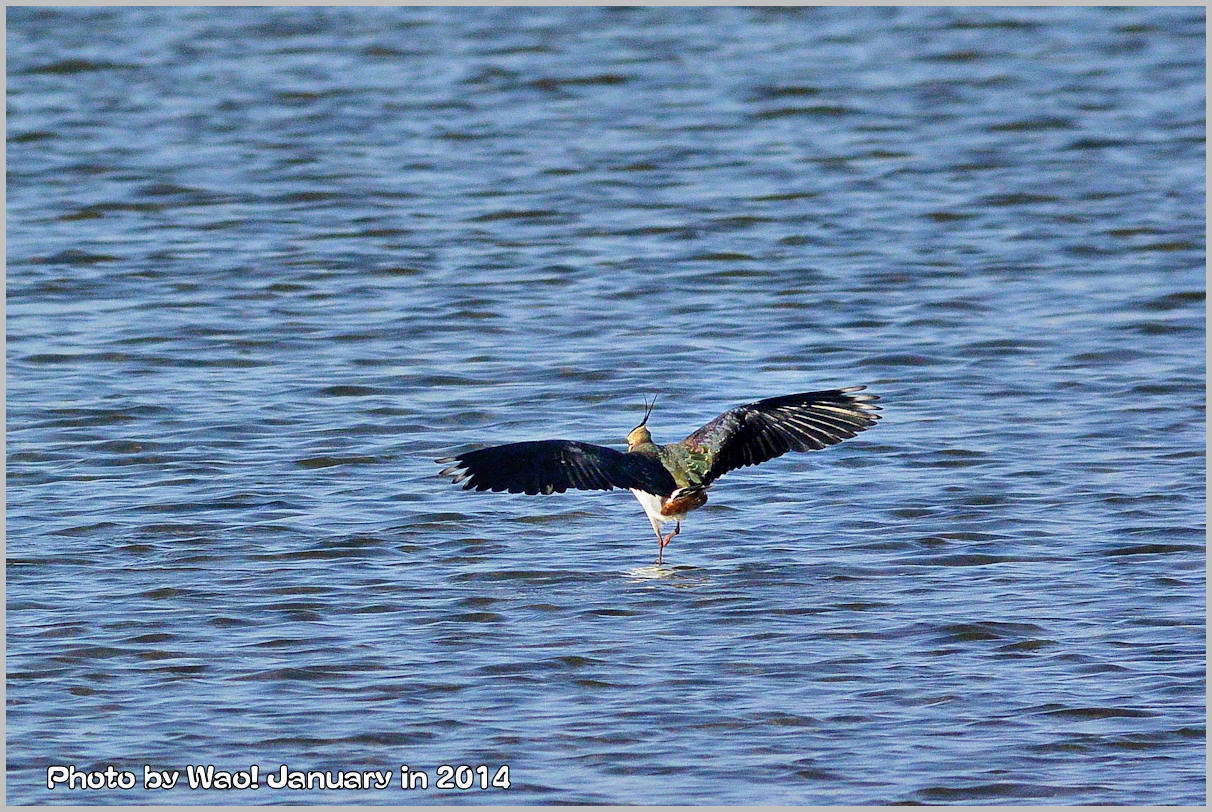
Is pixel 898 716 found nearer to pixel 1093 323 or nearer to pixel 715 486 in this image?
pixel 715 486

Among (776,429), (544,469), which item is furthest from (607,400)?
(544,469)

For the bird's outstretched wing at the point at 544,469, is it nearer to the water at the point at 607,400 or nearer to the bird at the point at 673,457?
the bird at the point at 673,457

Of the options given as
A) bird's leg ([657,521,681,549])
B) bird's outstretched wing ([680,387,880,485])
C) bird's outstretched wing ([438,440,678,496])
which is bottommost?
bird's leg ([657,521,681,549])

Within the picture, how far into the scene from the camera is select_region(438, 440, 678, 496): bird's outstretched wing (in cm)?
673

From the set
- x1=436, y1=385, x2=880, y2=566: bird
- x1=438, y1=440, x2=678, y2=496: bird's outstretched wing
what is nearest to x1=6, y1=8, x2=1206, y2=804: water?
x1=436, y1=385, x2=880, y2=566: bird

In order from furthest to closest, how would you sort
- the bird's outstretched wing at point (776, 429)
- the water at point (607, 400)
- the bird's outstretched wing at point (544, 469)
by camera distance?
the bird's outstretched wing at point (776, 429), the bird's outstretched wing at point (544, 469), the water at point (607, 400)

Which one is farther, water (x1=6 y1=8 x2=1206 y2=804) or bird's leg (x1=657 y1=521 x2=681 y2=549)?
bird's leg (x1=657 y1=521 x2=681 y2=549)

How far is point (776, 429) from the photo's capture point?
7449 mm

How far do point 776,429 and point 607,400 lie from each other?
6.74 ft

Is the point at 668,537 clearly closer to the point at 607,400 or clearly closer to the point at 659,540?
the point at 659,540

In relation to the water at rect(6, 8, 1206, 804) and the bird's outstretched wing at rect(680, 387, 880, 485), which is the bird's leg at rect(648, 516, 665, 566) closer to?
the water at rect(6, 8, 1206, 804)

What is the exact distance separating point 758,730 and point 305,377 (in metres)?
4.65

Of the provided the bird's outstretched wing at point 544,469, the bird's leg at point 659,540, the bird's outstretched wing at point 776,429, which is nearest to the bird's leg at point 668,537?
the bird's leg at point 659,540

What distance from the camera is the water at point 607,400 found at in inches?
233
